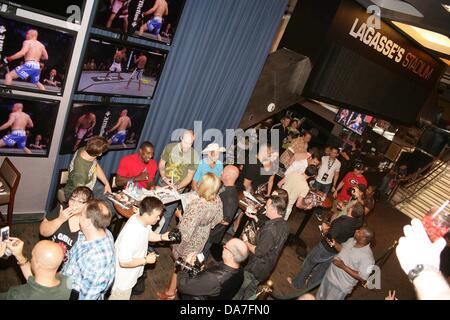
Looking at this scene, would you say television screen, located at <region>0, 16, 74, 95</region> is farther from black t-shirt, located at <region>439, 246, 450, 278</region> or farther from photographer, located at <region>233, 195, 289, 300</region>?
black t-shirt, located at <region>439, 246, 450, 278</region>

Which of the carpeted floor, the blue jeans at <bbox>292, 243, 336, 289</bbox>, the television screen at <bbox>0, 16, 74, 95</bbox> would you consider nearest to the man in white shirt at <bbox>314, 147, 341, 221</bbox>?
the carpeted floor

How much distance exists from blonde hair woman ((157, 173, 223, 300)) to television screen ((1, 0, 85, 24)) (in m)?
2.16

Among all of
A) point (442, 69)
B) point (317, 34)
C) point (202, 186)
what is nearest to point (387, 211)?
point (442, 69)

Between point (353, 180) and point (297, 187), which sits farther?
point (353, 180)

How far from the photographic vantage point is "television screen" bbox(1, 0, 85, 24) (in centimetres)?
303

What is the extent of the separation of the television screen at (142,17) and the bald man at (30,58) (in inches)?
25.0

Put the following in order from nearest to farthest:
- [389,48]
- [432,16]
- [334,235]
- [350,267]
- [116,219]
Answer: [432,16] → [350,267] → [116,219] → [334,235] → [389,48]

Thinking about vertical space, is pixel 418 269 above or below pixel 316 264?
Answer: above

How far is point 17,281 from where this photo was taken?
3.46 metres

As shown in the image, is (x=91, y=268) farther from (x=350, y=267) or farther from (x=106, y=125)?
(x=350, y=267)

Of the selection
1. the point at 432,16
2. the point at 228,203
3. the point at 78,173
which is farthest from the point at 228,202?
the point at 432,16

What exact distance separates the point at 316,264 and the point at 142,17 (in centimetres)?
398

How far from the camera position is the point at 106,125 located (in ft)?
14.3

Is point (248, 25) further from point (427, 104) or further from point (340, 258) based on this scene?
point (427, 104)
